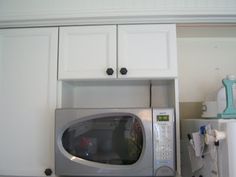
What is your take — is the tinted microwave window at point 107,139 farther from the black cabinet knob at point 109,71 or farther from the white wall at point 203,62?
the white wall at point 203,62

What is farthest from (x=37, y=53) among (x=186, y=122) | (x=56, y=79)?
(x=186, y=122)

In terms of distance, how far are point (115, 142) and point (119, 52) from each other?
19.0 inches

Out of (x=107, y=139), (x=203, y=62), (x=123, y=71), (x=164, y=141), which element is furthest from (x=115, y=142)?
(x=203, y=62)

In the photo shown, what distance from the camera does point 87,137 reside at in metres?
1.13

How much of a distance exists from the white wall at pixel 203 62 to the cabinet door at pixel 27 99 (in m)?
0.85

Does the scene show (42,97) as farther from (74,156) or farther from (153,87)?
(153,87)

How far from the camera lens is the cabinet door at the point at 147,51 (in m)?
1.21

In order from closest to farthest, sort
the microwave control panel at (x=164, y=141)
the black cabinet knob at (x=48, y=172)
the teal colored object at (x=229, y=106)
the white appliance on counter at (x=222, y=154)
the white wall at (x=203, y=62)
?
the white appliance on counter at (x=222, y=154) < the teal colored object at (x=229, y=106) < the microwave control panel at (x=164, y=141) < the black cabinet knob at (x=48, y=172) < the white wall at (x=203, y=62)

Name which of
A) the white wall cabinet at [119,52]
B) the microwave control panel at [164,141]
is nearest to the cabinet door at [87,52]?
the white wall cabinet at [119,52]

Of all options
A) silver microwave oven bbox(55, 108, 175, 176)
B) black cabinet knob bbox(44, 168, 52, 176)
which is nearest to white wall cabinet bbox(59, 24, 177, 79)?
silver microwave oven bbox(55, 108, 175, 176)

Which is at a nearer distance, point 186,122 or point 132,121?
point 132,121

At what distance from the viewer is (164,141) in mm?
1047

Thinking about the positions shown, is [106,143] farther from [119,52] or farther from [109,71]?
[119,52]

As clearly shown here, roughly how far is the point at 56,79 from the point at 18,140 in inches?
Result: 15.6
